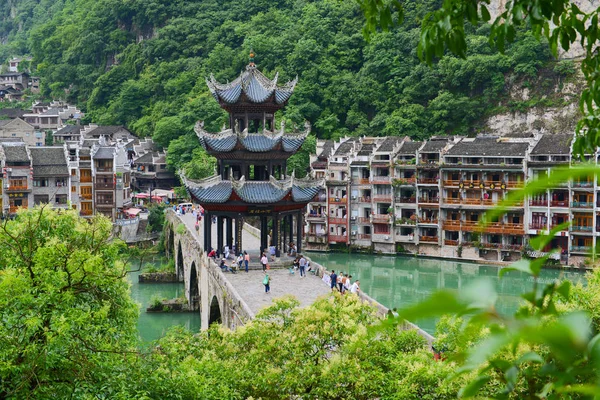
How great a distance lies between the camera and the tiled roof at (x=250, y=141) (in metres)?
28.5

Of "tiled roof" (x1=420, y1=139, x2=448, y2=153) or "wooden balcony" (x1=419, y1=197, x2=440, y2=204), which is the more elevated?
"tiled roof" (x1=420, y1=139, x2=448, y2=153)

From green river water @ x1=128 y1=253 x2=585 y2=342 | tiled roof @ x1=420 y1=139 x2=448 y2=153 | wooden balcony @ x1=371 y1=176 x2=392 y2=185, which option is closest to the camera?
green river water @ x1=128 y1=253 x2=585 y2=342

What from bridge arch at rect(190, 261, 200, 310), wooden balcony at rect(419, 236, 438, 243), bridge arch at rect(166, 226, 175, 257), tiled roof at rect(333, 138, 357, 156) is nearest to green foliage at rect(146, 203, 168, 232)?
bridge arch at rect(166, 226, 175, 257)

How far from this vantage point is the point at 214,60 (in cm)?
7450

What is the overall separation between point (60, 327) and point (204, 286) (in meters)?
19.5

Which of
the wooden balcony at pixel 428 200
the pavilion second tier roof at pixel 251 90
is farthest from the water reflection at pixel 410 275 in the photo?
the pavilion second tier roof at pixel 251 90

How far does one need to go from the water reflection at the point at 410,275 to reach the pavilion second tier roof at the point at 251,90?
11074mm

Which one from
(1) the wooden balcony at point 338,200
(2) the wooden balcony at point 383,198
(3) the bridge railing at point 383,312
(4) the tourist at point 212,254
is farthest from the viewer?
(1) the wooden balcony at point 338,200

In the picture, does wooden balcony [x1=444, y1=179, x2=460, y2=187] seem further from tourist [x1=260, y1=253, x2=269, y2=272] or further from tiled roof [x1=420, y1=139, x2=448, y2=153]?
tourist [x1=260, y1=253, x2=269, y2=272]

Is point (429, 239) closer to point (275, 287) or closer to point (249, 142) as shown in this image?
point (249, 142)

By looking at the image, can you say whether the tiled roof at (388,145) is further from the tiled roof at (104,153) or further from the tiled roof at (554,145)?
the tiled roof at (104,153)

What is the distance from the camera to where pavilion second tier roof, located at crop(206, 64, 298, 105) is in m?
29.0

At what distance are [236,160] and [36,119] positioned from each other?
2477 inches

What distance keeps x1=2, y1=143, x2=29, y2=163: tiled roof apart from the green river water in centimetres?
1521
